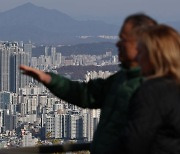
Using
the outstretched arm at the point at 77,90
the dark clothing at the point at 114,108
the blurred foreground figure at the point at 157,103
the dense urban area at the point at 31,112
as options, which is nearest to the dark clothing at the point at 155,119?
the blurred foreground figure at the point at 157,103

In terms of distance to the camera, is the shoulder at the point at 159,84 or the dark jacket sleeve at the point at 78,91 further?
the dark jacket sleeve at the point at 78,91

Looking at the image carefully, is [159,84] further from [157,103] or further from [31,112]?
[31,112]

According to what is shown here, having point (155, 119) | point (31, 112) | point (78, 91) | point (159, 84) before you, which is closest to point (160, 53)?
point (159, 84)

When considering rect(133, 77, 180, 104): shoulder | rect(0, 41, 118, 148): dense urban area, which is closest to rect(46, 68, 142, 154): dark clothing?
rect(133, 77, 180, 104): shoulder

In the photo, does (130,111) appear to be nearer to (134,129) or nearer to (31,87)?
(134,129)

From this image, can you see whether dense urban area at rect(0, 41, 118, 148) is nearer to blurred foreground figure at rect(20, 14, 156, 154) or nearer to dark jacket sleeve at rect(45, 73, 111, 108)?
dark jacket sleeve at rect(45, 73, 111, 108)

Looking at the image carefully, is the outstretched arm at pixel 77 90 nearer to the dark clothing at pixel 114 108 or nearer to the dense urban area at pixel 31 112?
the dark clothing at pixel 114 108

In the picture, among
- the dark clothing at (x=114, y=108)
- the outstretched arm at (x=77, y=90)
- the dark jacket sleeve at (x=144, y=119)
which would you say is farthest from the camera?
the outstretched arm at (x=77, y=90)
